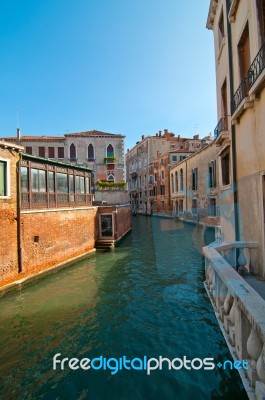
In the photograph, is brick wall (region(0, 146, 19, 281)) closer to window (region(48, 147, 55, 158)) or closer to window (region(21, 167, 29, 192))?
window (region(21, 167, 29, 192))

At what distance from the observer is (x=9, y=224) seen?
28.7ft

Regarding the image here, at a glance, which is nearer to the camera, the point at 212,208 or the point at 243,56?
the point at 243,56

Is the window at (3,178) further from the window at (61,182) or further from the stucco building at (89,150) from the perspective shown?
the stucco building at (89,150)

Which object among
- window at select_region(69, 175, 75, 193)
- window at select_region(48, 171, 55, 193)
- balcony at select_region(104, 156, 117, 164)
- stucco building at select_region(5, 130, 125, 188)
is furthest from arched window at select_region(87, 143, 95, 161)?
window at select_region(48, 171, 55, 193)

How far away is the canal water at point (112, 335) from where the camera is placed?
3922 millimetres

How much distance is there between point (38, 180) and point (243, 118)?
28.0 ft

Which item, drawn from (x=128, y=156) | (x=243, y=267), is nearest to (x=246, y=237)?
(x=243, y=267)

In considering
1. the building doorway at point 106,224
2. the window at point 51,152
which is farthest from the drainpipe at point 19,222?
the window at point 51,152

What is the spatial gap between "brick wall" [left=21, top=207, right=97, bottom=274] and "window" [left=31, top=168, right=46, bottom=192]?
1.11 metres

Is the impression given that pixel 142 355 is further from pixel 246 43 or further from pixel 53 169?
pixel 53 169

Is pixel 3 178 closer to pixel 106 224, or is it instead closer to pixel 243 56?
pixel 243 56

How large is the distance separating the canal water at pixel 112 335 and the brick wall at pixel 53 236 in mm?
1002

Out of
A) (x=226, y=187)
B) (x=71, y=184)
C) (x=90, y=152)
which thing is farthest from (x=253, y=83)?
(x=90, y=152)

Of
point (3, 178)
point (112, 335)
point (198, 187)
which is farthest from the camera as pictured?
point (198, 187)
